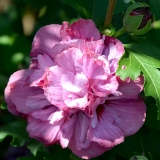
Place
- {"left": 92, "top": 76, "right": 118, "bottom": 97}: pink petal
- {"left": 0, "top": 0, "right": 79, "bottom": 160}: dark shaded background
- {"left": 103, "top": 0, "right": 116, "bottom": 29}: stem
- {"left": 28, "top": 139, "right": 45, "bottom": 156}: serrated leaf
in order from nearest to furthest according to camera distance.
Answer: {"left": 92, "top": 76, "right": 118, "bottom": 97}: pink petal → {"left": 103, "top": 0, "right": 116, "bottom": 29}: stem → {"left": 28, "top": 139, "right": 45, "bottom": 156}: serrated leaf → {"left": 0, "top": 0, "right": 79, "bottom": 160}: dark shaded background

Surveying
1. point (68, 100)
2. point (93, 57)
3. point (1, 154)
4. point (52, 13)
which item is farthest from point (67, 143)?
point (52, 13)

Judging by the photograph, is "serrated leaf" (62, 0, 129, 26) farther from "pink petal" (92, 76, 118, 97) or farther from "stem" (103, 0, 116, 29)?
"pink petal" (92, 76, 118, 97)

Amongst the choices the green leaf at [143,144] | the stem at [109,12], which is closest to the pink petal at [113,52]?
the stem at [109,12]

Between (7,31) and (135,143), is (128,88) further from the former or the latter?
(7,31)

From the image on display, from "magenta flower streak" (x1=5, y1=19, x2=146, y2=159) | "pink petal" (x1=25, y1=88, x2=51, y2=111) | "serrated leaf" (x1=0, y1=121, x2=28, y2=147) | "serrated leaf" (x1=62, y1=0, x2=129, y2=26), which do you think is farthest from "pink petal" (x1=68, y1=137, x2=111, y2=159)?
"serrated leaf" (x1=62, y1=0, x2=129, y2=26)

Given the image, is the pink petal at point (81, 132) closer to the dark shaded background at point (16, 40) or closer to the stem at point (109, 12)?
the stem at point (109, 12)

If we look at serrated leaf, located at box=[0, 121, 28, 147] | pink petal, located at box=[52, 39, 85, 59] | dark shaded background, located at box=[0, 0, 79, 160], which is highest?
pink petal, located at box=[52, 39, 85, 59]

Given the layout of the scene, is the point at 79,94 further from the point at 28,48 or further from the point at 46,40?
the point at 28,48

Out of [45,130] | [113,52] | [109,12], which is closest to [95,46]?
[113,52]
